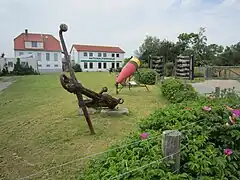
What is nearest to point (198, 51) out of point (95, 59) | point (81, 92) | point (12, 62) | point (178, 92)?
point (95, 59)

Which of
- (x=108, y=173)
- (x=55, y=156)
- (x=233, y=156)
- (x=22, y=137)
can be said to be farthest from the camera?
(x=22, y=137)

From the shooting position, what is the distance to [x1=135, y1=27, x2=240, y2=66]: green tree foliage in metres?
30.0

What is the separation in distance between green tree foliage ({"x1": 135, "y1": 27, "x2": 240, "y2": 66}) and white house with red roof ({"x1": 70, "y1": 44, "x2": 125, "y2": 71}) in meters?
15.7

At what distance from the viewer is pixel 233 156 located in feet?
7.22

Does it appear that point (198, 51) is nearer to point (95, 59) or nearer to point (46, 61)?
point (95, 59)

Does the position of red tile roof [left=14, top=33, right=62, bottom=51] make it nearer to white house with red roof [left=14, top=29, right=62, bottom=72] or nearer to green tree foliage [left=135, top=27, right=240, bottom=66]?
white house with red roof [left=14, top=29, right=62, bottom=72]

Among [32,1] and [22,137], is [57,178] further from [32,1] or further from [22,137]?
[32,1]

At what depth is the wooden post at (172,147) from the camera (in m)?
1.79

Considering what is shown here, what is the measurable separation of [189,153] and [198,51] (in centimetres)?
3348

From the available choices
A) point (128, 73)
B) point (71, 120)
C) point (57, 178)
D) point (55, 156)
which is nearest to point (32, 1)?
point (128, 73)

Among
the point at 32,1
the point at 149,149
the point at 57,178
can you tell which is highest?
the point at 32,1

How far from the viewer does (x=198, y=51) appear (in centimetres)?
3359

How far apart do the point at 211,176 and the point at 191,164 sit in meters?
0.16

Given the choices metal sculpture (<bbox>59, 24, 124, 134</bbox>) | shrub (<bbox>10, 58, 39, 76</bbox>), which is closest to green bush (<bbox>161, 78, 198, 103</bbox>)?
metal sculpture (<bbox>59, 24, 124, 134</bbox>)
